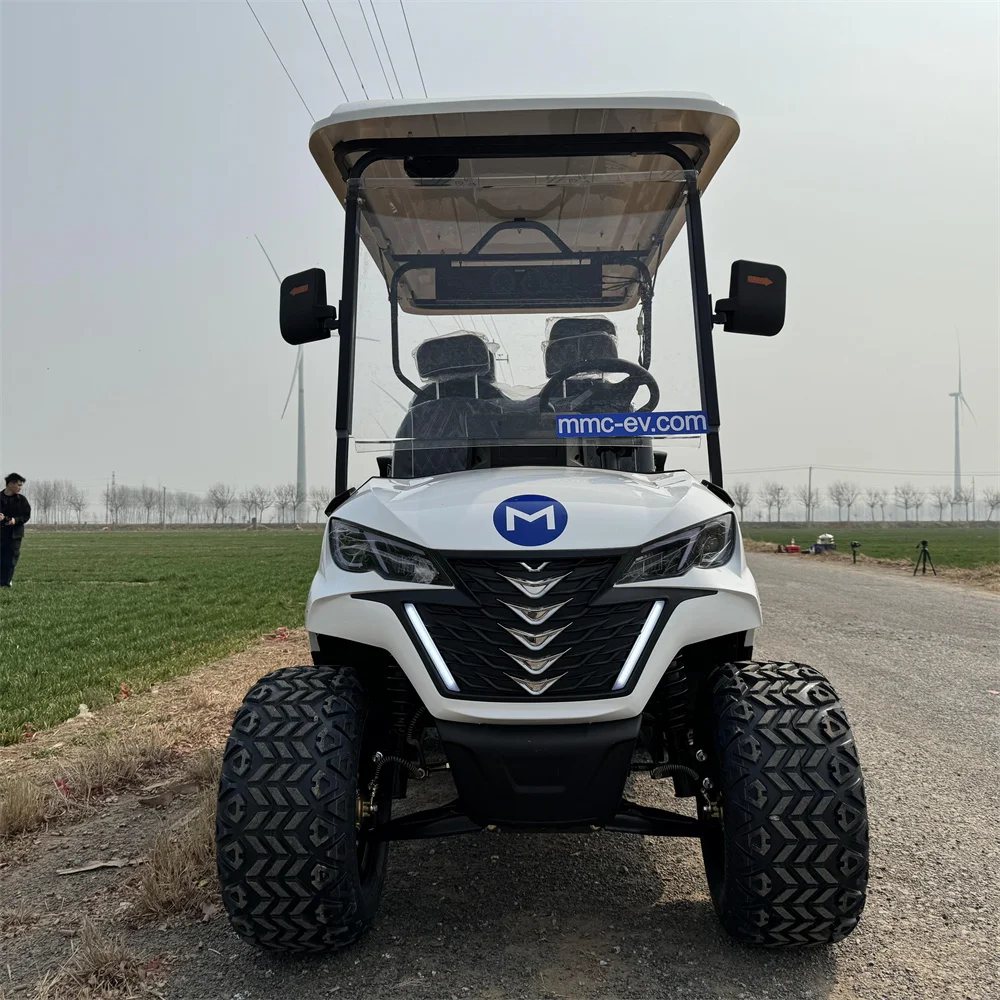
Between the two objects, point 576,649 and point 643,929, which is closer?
point 576,649

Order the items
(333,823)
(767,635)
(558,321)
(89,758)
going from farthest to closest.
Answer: (767,635) → (89,758) → (558,321) → (333,823)

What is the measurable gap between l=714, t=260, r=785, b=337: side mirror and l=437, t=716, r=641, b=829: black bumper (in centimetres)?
165

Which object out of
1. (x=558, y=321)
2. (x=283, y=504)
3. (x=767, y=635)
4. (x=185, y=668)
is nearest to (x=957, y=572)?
(x=767, y=635)

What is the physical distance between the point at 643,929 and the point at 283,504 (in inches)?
5748

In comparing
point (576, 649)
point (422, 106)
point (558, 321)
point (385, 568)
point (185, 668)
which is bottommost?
point (185, 668)

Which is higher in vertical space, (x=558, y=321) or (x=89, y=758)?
(x=558, y=321)

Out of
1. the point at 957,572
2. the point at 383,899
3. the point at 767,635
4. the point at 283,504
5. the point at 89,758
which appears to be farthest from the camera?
the point at 283,504

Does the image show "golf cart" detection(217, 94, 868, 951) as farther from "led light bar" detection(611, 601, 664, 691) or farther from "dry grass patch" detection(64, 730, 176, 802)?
"dry grass patch" detection(64, 730, 176, 802)

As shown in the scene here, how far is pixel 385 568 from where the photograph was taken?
2748mm

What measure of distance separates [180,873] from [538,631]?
1.82 metres

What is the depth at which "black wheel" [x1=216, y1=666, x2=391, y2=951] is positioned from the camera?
8.28ft

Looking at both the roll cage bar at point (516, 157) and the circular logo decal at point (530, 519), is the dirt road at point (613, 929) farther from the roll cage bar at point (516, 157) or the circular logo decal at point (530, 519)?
the roll cage bar at point (516, 157)

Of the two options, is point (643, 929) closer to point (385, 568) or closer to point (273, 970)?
point (273, 970)

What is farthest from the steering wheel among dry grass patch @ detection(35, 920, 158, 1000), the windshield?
dry grass patch @ detection(35, 920, 158, 1000)
